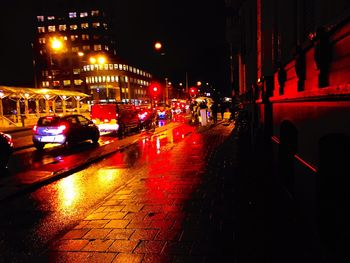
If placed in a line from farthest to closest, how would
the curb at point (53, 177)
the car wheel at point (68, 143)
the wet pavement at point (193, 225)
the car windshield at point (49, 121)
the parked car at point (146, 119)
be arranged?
the parked car at point (146, 119)
the car windshield at point (49, 121)
the car wheel at point (68, 143)
the curb at point (53, 177)
the wet pavement at point (193, 225)

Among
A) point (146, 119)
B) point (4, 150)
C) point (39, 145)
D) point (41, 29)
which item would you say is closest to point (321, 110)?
point (4, 150)

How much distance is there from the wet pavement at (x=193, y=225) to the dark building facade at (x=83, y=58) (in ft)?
304

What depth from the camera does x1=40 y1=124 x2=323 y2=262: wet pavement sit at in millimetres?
3830

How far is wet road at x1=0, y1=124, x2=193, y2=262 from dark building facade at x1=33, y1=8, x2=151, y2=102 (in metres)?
90.0

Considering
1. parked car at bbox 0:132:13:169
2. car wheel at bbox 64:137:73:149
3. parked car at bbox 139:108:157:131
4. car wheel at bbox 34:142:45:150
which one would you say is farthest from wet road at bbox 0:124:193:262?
parked car at bbox 139:108:157:131

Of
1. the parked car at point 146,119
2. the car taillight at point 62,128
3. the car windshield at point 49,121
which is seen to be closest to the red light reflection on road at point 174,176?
the car taillight at point 62,128

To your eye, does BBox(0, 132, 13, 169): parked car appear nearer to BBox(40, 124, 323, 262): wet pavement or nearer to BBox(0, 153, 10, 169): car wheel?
BBox(0, 153, 10, 169): car wheel

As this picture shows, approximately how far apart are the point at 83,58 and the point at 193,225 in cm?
11195

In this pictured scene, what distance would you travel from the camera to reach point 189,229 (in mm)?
4594

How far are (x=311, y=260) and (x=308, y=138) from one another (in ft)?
4.83

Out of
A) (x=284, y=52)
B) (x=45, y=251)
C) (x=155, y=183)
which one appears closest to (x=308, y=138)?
(x=284, y=52)

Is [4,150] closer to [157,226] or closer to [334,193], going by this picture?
[157,226]

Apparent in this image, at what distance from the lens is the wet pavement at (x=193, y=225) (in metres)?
3.83

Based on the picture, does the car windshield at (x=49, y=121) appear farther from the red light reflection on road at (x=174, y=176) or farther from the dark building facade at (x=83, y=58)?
the dark building facade at (x=83, y=58)
